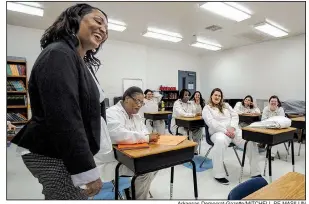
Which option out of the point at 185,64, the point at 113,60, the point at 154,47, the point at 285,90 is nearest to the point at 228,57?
the point at 185,64

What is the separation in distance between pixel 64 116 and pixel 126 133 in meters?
1.09

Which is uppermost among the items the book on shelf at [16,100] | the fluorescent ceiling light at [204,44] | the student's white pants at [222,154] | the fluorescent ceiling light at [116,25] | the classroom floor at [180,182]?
the fluorescent ceiling light at [204,44]

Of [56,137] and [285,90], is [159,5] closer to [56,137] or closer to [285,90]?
[56,137]

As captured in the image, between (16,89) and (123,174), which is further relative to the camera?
(16,89)

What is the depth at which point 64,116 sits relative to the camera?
68 centimetres

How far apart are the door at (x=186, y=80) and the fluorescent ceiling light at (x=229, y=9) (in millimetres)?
4058

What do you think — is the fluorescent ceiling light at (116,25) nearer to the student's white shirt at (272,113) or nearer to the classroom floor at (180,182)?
the classroom floor at (180,182)

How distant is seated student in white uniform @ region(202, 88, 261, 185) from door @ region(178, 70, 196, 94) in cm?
499

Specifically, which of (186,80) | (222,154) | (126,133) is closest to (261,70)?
(186,80)

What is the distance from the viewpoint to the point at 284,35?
5805 millimetres

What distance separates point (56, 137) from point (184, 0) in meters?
3.79

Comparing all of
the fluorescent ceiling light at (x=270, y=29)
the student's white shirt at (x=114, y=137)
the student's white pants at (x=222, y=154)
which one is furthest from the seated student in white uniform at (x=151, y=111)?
the fluorescent ceiling light at (x=270, y=29)

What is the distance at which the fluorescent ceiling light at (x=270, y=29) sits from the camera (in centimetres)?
492

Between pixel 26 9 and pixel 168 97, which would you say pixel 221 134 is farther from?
pixel 168 97
